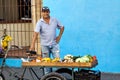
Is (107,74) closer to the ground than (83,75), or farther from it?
closer to the ground

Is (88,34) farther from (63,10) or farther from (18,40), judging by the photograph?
(18,40)

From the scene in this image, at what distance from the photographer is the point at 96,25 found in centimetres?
936

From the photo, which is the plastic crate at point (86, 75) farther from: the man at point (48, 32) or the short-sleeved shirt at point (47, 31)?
the short-sleeved shirt at point (47, 31)

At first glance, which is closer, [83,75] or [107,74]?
[83,75]

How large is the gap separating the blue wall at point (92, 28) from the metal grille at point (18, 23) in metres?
1.27

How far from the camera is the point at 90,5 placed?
935 cm

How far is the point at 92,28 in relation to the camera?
939 centimetres

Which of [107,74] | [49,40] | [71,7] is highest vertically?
[71,7]

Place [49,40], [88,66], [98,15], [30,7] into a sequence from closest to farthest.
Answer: [88,66] < [49,40] < [98,15] < [30,7]

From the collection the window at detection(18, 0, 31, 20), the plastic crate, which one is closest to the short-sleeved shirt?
the plastic crate

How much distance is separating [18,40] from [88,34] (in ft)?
8.32

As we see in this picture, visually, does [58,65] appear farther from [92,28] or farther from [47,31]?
[92,28]

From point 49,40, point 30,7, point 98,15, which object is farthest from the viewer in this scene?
point 30,7

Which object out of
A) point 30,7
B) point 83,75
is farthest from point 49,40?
point 30,7
